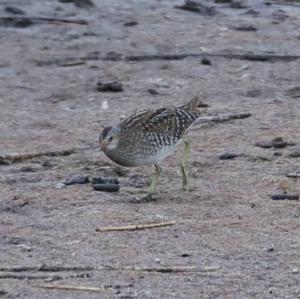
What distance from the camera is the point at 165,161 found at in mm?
11906

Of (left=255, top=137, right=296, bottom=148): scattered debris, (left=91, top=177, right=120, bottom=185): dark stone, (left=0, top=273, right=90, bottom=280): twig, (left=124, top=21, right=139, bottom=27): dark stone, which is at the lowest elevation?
(left=124, top=21, right=139, bottom=27): dark stone

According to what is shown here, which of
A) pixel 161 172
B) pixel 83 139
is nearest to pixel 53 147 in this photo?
pixel 83 139

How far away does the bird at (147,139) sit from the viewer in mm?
10394

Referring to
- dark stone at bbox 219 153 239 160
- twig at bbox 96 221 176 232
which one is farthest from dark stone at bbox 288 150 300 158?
twig at bbox 96 221 176 232

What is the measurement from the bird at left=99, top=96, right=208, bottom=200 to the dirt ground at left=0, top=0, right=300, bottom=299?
26 centimetres

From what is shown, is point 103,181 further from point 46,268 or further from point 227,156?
point 46,268

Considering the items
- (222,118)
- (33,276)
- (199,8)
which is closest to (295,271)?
(33,276)

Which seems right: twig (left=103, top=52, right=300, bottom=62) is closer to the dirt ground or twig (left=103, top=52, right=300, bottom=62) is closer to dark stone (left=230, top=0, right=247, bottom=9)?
the dirt ground

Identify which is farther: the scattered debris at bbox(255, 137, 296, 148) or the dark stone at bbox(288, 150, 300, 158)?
the scattered debris at bbox(255, 137, 296, 148)

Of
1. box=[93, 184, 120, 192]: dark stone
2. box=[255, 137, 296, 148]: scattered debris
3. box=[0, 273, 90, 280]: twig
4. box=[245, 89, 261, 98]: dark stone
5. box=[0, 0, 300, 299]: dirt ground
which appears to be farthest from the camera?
box=[245, 89, 261, 98]: dark stone

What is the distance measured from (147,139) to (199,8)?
1102 cm

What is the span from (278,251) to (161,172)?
8.35ft

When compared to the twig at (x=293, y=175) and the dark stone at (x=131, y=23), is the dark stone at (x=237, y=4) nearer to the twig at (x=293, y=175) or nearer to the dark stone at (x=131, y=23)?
the dark stone at (x=131, y=23)

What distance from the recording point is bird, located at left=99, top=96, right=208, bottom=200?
1039cm
